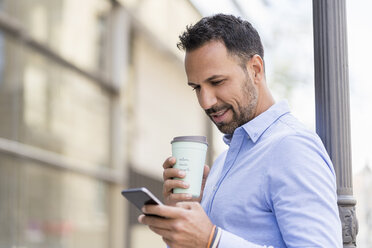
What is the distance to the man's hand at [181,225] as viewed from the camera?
1589 millimetres

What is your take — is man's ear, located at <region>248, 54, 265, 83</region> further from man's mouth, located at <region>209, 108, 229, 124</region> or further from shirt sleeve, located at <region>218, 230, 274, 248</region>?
shirt sleeve, located at <region>218, 230, 274, 248</region>

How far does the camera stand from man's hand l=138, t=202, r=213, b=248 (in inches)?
62.6

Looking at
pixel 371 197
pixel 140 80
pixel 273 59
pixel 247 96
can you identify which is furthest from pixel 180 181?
pixel 140 80

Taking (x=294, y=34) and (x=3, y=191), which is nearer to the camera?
(x=3, y=191)

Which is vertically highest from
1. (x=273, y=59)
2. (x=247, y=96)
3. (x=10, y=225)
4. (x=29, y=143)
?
(x=273, y=59)

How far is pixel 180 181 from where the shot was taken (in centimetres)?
178

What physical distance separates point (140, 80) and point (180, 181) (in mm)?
12054

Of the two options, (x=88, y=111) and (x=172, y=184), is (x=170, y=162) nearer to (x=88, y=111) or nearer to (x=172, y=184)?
(x=172, y=184)

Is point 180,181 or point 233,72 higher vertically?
point 233,72

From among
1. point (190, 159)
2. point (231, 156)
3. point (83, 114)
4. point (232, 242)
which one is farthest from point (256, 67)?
point (83, 114)

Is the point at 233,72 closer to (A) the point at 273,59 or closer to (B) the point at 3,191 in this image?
(B) the point at 3,191

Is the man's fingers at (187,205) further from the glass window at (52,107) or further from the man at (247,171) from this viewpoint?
the glass window at (52,107)

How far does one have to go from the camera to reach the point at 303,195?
163 cm

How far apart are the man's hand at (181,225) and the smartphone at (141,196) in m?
0.02
